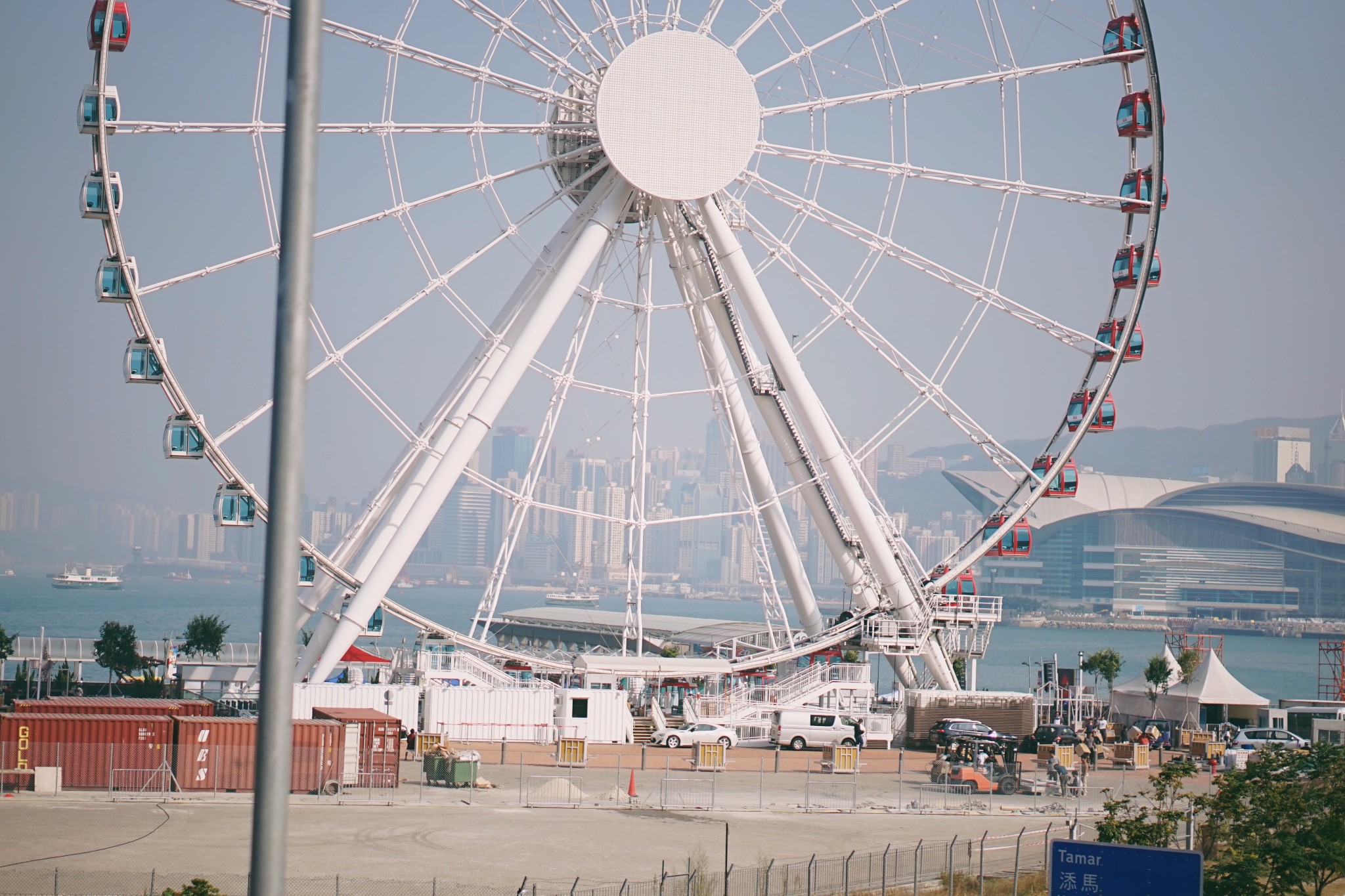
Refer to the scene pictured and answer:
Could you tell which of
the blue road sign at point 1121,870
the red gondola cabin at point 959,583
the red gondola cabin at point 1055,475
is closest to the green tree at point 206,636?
the red gondola cabin at point 959,583

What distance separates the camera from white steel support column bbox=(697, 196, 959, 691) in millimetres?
48188

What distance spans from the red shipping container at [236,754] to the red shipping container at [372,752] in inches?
33.2

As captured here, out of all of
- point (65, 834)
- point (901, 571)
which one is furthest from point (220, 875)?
point (901, 571)

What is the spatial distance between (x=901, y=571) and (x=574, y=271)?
15246 mm

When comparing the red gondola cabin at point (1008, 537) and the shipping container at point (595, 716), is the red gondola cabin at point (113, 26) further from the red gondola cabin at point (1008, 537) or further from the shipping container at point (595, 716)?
the red gondola cabin at point (1008, 537)

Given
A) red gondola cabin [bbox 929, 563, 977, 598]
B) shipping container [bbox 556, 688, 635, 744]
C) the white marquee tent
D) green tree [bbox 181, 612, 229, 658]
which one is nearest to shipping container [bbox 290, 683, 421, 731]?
shipping container [bbox 556, 688, 635, 744]

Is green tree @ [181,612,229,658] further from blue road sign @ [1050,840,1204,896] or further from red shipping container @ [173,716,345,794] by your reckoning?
blue road sign @ [1050,840,1204,896]

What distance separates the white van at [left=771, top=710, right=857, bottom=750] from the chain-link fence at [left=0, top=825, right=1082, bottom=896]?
68.8ft

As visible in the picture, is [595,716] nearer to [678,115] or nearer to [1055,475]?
[1055,475]

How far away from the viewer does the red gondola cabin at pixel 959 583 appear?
179 feet

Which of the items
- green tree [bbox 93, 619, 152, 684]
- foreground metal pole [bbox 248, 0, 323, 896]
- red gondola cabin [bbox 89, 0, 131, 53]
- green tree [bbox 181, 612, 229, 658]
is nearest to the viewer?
foreground metal pole [bbox 248, 0, 323, 896]

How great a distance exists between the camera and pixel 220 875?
84.9 feet

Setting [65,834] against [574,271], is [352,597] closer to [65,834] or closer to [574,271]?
[574,271]

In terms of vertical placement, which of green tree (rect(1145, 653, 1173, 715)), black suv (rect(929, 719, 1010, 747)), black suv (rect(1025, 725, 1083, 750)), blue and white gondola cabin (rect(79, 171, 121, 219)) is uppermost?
blue and white gondola cabin (rect(79, 171, 121, 219))
